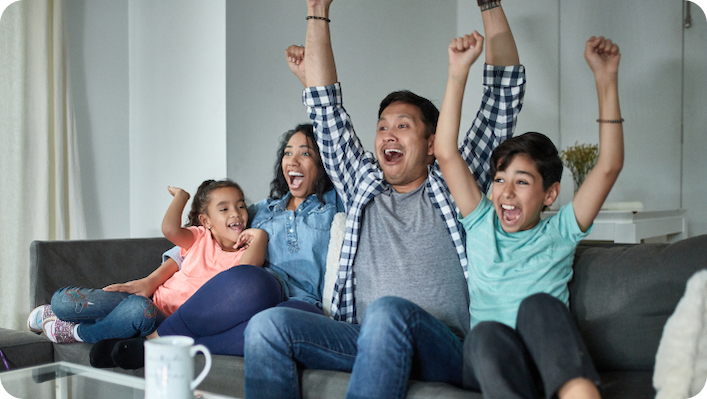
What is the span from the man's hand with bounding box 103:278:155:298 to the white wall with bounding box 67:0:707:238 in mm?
848

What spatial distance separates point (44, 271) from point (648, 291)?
1.77 m

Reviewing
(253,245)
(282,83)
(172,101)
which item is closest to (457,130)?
(253,245)

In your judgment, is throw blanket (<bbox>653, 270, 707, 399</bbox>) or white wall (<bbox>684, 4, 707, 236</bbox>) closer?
throw blanket (<bbox>653, 270, 707, 399</bbox>)

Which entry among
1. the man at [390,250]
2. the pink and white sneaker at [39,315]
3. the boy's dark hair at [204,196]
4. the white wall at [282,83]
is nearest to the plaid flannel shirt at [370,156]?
the man at [390,250]

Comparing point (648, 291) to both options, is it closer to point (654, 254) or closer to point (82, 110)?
point (654, 254)

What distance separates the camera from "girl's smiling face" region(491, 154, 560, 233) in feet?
4.06

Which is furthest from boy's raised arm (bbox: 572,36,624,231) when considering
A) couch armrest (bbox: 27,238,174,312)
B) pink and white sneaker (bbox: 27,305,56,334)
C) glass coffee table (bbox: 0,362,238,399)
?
pink and white sneaker (bbox: 27,305,56,334)

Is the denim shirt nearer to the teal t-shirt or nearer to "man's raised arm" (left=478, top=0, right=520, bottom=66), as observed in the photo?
the teal t-shirt

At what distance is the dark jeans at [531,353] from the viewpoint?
91cm

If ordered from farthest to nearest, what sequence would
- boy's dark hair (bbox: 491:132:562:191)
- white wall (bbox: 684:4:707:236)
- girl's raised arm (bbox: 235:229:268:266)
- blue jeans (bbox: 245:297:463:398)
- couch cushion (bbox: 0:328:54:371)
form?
white wall (bbox: 684:4:707:236) → girl's raised arm (bbox: 235:229:268:266) → couch cushion (bbox: 0:328:54:371) → boy's dark hair (bbox: 491:132:562:191) → blue jeans (bbox: 245:297:463:398)

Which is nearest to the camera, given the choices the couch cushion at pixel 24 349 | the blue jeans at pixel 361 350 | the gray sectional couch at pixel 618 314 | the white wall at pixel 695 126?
the blue jeans at pixel 361 350

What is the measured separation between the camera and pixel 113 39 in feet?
Result: 9.20

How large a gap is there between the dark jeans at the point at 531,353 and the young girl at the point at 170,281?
84 cm

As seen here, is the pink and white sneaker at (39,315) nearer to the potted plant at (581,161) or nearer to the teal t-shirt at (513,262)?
the teal t-shirt at (513,262)
